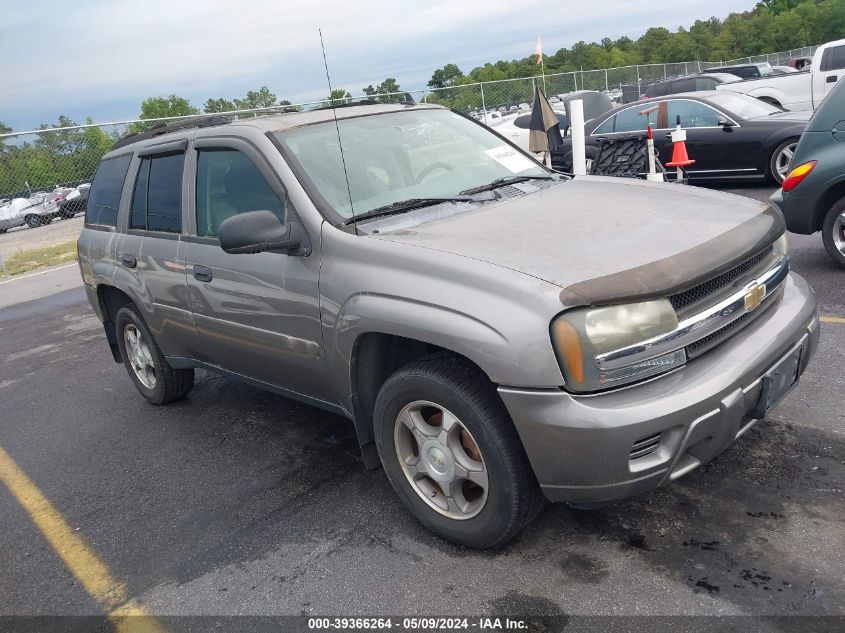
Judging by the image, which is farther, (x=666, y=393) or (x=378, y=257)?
(x=378, y=257)

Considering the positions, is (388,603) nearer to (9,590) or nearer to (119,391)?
(9,590)

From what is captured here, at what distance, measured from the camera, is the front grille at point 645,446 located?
2.55 m

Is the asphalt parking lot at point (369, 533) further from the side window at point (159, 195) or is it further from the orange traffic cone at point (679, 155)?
the orange traffic cone at point (679, 155)

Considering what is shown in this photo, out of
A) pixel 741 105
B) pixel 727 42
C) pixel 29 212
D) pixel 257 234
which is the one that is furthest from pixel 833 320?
pixel 727 42

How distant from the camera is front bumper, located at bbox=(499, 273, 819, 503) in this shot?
254 centimetres

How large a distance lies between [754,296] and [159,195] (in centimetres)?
348

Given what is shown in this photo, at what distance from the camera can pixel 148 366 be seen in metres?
5.47

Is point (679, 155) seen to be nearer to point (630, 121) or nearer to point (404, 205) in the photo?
point (630, 121)

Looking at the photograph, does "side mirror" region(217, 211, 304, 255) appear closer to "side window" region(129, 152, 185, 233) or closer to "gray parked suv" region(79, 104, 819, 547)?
"gray parked suv" region(79, 104, 819, 547)

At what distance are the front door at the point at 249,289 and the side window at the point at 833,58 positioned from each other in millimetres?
15876

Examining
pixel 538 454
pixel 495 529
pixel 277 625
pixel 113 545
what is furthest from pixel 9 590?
pixel 538 454

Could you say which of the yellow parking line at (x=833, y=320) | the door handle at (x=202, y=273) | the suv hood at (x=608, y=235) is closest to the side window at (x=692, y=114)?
the yellow parking line at (x=833, y=320)

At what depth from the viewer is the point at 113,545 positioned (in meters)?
3.65

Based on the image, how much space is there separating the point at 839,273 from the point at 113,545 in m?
5.73
